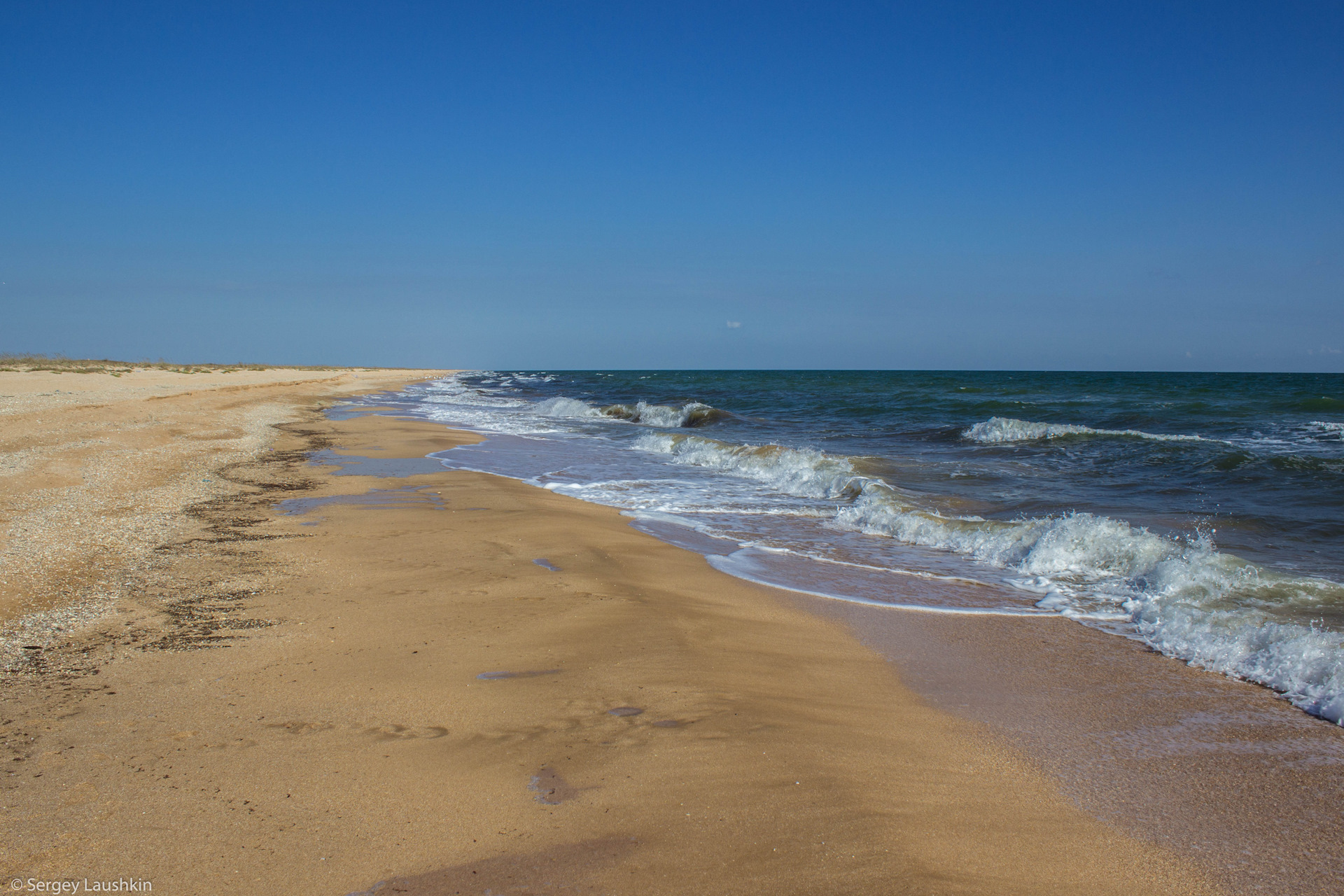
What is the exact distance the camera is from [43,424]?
1177 centimetres

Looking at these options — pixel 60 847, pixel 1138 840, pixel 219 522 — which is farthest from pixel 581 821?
pixel 219 522

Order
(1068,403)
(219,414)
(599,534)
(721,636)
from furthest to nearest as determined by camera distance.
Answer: (1068,403) < (219,414) < (599,534) < (721,636)

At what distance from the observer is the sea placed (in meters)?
4.66

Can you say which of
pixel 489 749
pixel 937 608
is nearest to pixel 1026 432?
pixel 937 608

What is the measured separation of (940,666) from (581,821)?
2375 millimetres

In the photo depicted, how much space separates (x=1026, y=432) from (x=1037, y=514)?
391 inches

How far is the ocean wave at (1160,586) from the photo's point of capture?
147 inches

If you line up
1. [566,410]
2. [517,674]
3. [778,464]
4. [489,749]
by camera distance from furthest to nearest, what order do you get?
A: [566,410] < [778,464] < [517,674] < [489,749]

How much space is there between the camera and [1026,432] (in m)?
16.8

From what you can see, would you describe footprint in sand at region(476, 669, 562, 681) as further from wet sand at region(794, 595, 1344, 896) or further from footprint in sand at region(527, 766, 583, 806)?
wet sand at region(794, 595, 1344, 896)

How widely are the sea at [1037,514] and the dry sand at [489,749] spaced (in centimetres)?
180

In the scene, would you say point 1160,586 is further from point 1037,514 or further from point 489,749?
point 489,749

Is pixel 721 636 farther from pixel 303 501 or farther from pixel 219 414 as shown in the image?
pixel 219 414

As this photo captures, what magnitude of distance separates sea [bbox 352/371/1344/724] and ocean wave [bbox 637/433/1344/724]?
0.05 ft
